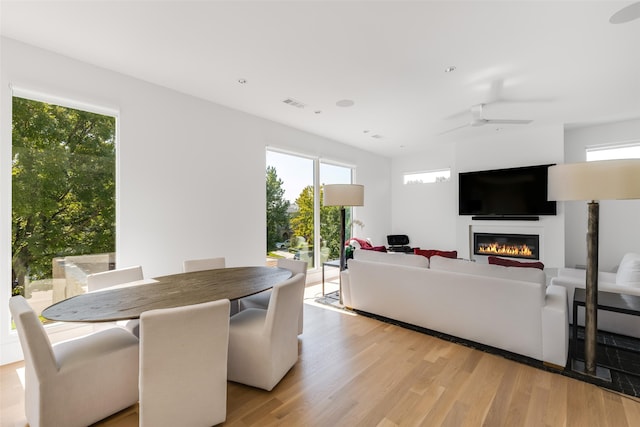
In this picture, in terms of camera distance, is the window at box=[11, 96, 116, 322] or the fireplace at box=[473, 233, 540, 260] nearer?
the window at box=[11, 96, 116, 322]

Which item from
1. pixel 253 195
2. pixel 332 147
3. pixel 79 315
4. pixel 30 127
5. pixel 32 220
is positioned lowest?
pixel 79 315

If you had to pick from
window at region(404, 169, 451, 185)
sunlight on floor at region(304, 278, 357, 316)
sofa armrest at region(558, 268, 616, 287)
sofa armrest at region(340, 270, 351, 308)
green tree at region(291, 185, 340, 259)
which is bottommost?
sunlight on floor at region(304, 278, 357, 316)

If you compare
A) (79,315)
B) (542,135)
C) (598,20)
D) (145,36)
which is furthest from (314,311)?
(542,135)

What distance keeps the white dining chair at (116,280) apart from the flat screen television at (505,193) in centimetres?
591

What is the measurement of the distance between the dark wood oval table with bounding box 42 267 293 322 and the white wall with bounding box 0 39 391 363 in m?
1.04

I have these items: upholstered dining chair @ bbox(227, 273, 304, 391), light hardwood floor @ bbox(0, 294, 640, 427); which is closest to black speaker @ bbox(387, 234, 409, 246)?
light hardwood floor @ bbox(0, 294, 640, 427)

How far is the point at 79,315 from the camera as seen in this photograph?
1.66 metres

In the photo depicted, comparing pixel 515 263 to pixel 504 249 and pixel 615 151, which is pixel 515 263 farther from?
pixel 615 151

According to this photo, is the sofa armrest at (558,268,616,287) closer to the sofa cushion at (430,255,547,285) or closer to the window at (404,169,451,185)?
the sofa cushion at (430,255,547,285)

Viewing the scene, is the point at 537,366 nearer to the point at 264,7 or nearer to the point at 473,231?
the point at 264,7

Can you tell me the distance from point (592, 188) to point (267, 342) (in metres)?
2.60

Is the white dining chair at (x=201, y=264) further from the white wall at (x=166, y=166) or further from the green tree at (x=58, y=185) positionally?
the green tree at (x=58, y=185)

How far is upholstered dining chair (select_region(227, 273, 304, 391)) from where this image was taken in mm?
2070

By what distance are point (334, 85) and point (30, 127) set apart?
3.07 meters
